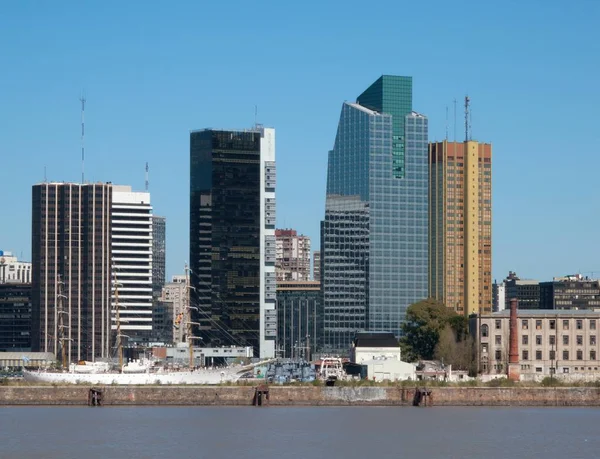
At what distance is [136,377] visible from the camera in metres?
160

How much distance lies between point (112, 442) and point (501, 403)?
54.4 meters

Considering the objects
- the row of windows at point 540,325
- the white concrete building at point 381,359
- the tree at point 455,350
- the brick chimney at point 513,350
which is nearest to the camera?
the brick chimney at point 513,350

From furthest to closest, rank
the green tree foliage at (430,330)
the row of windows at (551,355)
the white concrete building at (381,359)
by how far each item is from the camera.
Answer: the green tree foliage at (430,330)
the row of windows at (551,355)
the white concrete building at (381,359)

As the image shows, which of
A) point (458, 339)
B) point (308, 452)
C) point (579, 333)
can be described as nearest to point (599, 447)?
point (308, 452)

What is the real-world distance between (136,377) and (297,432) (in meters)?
58.3

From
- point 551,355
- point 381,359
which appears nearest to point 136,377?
point 381,359

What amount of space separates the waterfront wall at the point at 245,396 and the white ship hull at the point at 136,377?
1561cm

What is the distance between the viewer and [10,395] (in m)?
139

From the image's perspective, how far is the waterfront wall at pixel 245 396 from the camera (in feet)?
448

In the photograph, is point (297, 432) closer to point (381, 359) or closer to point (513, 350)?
point (513, 350)

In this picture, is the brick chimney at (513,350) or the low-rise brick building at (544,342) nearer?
the brick chimney at (513,350)

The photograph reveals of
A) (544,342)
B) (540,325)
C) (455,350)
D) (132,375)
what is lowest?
(132,375)

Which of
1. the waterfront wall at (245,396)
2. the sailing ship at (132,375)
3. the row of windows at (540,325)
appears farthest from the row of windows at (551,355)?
the sailing ship at (132,375)

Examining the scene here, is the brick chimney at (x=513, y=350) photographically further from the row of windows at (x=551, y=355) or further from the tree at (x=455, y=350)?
the tree at (x=455, y=350)
